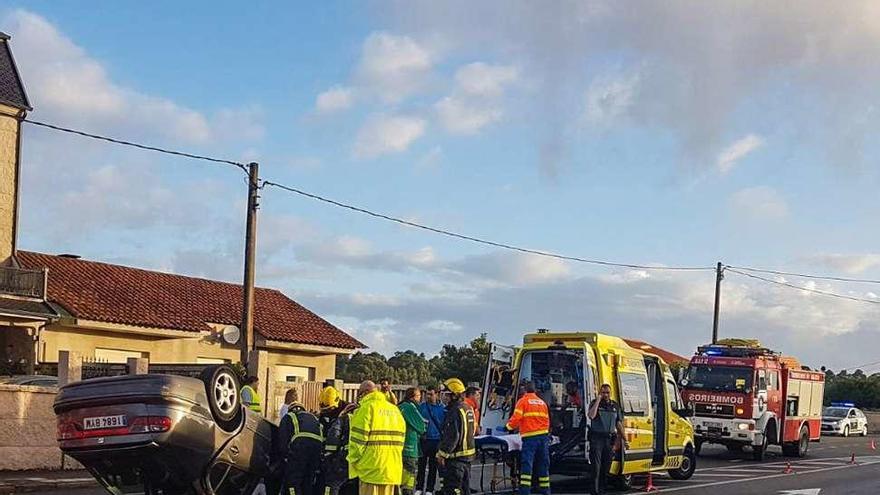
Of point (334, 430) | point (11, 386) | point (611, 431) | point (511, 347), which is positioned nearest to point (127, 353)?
point (11, 386)

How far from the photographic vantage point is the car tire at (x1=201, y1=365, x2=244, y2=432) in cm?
968

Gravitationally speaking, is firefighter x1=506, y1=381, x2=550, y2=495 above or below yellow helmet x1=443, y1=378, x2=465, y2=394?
below

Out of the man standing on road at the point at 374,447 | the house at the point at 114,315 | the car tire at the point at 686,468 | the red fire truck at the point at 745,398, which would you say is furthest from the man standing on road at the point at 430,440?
the red fire truck at the point at 745,398

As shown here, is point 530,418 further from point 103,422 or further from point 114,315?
point 114,315

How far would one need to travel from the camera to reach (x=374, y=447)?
10.8 meters

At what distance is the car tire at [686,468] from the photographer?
2028cm

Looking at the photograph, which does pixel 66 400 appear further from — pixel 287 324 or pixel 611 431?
pixel 287 324

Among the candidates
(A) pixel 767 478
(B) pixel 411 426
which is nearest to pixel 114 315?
(A) pixel 767 478

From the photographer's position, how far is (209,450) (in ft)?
31.4

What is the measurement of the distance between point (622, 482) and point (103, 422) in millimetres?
10777

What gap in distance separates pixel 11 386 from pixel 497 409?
323 inches

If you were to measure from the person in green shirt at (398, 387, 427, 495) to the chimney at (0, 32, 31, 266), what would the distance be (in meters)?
18.0

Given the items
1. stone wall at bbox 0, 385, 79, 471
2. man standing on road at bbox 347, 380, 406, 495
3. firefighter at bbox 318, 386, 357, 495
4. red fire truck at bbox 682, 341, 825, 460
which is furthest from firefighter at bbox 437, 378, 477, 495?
red fire truck at bbox 682, 341, 825, 460

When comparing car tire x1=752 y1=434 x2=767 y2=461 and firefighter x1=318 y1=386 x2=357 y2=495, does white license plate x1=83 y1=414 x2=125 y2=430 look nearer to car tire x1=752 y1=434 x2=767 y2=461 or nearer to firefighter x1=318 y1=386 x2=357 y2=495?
firefighter x1=318 y1=386 x2=357 y2=495
